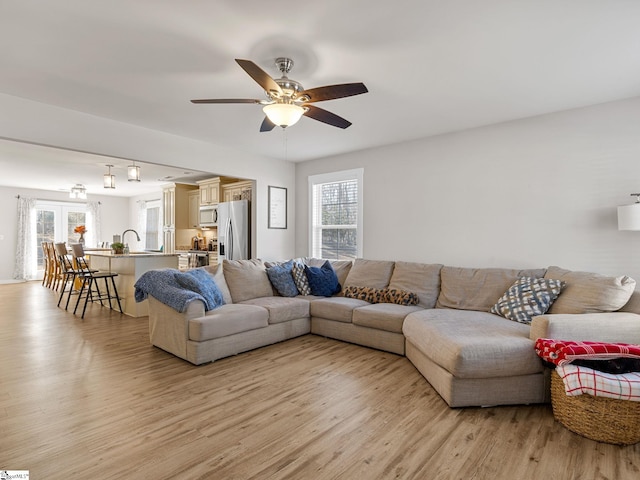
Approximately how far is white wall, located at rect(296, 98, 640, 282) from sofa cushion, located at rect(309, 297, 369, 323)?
4.05 ft

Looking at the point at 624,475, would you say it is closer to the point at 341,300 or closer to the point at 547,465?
the point at 547,465

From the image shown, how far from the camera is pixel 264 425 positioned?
214cm

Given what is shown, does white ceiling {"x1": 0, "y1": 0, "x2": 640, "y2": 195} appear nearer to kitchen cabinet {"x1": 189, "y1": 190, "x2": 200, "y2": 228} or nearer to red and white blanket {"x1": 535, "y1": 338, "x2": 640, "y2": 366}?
red and white blanket {"x1": 535, "y1": 338, "x2": 640, "y2": 366}

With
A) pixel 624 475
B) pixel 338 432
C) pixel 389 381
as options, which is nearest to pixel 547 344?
pixel 624 475

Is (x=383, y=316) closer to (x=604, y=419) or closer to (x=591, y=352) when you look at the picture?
(x=591, y=352)

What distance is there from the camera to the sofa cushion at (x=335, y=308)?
12.5ft

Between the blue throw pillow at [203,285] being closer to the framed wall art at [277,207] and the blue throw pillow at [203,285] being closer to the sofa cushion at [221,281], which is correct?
the sofa cushion at [221,281]

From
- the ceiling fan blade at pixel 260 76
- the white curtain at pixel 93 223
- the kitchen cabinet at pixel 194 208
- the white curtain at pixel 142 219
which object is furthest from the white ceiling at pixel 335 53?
the white curtain at pixel 93 223

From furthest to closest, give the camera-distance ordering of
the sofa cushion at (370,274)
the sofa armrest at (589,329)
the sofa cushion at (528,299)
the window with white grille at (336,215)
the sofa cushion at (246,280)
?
1. the window with white grille at (336,215)
2. the sofa cushion at (370,274)
3. the sofa cushion at (246,280)
4. the sofa cushion at (528,299)
5. the sofa armrest at (589,329)

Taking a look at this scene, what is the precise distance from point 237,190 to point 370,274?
326 centimetres

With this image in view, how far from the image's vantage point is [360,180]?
5246 millimetres

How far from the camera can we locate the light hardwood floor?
5.73 ft

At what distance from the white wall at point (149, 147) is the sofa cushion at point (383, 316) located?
2.47 m

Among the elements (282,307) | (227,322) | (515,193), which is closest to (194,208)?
(282,307)
